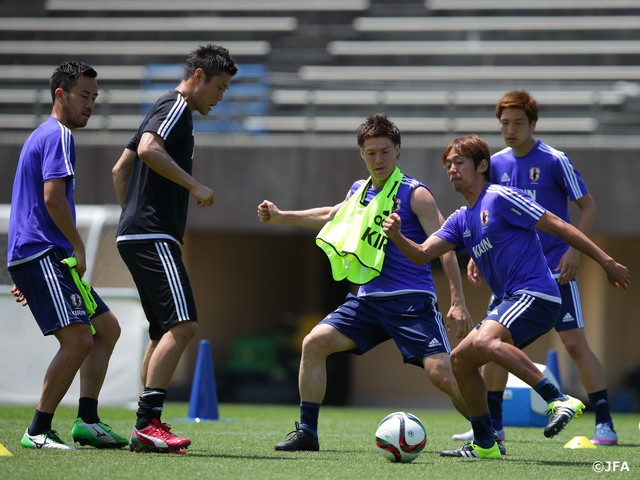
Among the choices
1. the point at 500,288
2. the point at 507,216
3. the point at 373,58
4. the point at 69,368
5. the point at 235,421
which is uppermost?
the point at 373,58

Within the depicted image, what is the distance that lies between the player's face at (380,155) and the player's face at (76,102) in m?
1.61

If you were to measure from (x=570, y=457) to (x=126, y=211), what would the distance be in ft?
9.37

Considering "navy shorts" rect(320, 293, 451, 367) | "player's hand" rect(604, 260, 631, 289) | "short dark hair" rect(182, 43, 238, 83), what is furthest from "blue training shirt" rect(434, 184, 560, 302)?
"short dark hair" rect(182, 43, 238, 83)

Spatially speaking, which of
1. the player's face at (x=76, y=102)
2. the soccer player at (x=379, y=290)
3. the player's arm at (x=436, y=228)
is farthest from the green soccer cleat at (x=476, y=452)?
the player's face at (x=76, y=102)

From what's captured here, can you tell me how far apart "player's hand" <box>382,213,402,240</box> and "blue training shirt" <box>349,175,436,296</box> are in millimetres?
559

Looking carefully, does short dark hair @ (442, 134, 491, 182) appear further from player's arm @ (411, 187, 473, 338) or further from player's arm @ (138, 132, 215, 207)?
player's arm @ (138, 132, 215, 207)

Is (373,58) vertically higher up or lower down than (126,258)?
higher up

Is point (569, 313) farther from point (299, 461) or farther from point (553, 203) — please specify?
point (299, 461)

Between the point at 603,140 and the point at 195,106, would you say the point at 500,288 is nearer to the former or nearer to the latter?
the point at 195,106

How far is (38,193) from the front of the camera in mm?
5754

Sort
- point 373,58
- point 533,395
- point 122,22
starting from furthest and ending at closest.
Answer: point 122,22 → point 373,58 → point 533,395

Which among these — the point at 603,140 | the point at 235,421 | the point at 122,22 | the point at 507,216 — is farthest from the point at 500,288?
the point at 122,22

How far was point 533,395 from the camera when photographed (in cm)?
856

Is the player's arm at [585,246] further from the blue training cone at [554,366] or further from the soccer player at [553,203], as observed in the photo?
the blue training cone at [554,366]
